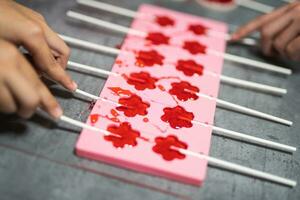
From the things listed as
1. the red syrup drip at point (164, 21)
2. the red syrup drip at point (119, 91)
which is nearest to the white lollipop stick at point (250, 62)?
the red syrup drip at point (164, 21)

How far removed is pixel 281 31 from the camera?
145 cm

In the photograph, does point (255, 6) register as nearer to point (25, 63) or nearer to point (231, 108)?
point (231, 108)

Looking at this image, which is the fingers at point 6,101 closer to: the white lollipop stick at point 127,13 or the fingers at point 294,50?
the white lollipop stick at point 127,13

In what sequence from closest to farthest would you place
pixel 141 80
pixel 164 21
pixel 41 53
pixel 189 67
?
1. pixel 41 53
2. pixel 141 80
3. pixel 189 67
4. pixel 164 21

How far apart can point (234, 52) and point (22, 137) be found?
35.4 inches

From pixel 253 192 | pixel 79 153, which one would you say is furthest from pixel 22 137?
pixel 253 192

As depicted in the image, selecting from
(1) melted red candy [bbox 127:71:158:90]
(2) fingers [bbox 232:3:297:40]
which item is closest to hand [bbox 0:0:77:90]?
(1) melted red candy [bbox 127:71:158:90]

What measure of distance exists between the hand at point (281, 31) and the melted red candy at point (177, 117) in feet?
1.70

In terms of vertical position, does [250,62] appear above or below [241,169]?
above

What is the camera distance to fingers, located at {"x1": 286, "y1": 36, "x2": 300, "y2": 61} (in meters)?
1.40

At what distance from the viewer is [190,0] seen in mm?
1762

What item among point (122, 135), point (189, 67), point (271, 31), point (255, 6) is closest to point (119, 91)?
point (122, 135)

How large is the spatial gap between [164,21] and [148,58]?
0.90 feet

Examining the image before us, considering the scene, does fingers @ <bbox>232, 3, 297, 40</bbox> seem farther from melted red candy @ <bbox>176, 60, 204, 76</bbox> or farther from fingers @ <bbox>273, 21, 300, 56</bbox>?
melted red candy @ <bbox>176, 60, 204, 76</bbox>
